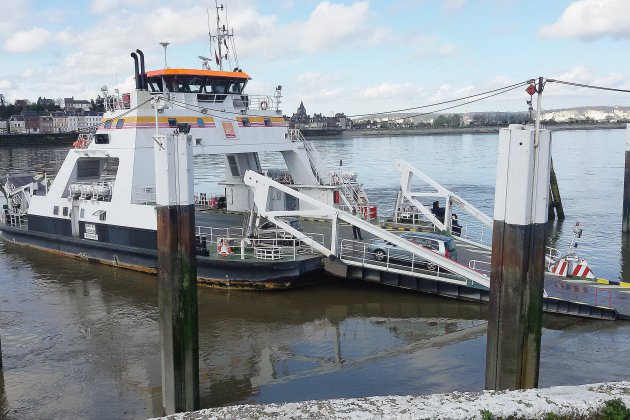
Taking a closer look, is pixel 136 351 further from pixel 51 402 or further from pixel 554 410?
pixel 554 410

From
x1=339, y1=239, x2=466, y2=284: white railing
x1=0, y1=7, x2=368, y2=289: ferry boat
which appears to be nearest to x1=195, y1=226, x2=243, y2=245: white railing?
x1=0, y1=7, x2=368, y2=289: ferry boat

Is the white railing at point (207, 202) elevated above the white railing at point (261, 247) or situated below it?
above

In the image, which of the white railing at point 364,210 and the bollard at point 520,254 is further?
the white railing at point 364,210

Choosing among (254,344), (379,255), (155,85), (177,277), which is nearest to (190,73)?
(155,85)

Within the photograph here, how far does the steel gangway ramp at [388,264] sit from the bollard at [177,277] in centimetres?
645

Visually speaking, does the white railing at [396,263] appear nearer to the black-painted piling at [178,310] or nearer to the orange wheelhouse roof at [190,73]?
the black-painted piling at [178,310]

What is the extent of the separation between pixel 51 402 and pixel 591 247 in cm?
2233

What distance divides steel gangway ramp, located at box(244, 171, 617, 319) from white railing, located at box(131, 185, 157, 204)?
423 centimetres

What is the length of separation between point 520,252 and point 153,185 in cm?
1509

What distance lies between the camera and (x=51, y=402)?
11.1m

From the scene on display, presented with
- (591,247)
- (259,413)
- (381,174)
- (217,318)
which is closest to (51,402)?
(217,318)

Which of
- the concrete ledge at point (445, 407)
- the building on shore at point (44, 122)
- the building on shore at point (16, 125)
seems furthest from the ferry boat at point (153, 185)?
the building on shore at point (16, 125)

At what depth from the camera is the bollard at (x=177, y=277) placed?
9844 mm

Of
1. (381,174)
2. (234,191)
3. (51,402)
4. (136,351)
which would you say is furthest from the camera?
(381,174)
